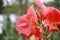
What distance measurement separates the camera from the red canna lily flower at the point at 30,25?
769 mm

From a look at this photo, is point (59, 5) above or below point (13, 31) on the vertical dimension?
above

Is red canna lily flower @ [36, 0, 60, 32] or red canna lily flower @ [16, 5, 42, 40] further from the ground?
red canna lily flower @ [36, 0, 60, 32]

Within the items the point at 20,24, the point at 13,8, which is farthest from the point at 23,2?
the point at 20,24

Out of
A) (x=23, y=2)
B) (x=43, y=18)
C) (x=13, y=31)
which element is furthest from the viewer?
(x=13, y=31)

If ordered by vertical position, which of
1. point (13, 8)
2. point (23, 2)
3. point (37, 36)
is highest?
point (37, 36)

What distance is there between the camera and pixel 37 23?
78 cm

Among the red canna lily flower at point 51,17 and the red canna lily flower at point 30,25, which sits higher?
the red canna lily flower at point 51,17

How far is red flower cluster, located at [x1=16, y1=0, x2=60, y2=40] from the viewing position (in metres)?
0.75

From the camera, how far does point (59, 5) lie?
1.53 meters

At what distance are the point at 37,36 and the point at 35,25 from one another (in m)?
0.04

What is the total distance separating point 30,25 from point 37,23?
0.9 inches

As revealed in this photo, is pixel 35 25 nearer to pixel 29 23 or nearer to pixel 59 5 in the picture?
pixel 29 23

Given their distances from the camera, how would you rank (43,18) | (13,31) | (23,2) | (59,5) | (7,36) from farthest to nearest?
(13,31) → (7,36) → (23,2) → (59,5) → (43,18)

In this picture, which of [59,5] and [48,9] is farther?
[59,5]
